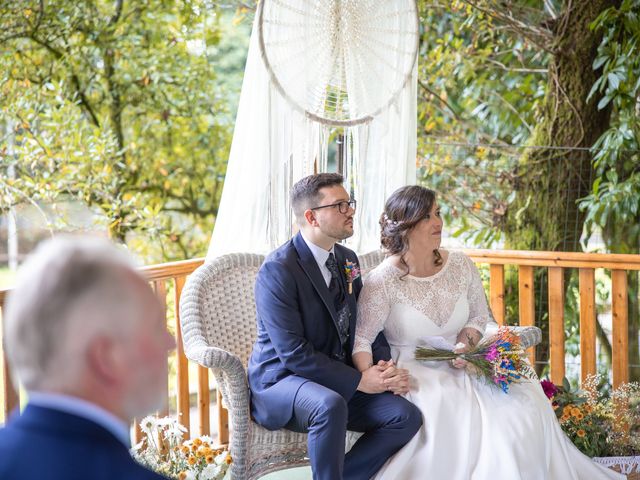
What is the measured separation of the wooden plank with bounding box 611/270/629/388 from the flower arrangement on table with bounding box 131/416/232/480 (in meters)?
1.89

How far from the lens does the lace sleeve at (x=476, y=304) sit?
9.78 ft

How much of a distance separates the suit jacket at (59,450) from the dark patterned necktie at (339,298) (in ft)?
6.13

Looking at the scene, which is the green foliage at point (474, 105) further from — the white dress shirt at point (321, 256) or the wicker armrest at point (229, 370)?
the wicker armrest at point (229, 370)

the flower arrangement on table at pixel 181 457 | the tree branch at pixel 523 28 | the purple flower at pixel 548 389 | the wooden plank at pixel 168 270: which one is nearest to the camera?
the flower arrangement on table at pixel 181 457

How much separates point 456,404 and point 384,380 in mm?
245

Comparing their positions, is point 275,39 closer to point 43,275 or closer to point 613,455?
point 613,455

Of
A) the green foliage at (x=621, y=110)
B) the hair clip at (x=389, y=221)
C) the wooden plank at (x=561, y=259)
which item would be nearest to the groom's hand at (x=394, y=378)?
the hair clip at (x=389, y=221)

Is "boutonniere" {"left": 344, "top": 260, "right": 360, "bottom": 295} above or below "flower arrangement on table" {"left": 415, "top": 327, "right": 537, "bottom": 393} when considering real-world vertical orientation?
above

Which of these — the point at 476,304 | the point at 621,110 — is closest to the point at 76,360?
the point at 476,304

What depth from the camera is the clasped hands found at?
2.69 m

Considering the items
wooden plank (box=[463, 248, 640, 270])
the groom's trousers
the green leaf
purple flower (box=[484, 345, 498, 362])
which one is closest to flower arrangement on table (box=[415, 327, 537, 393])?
purple flower (box=[484, 345, 498, 362])

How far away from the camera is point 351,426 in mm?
2748

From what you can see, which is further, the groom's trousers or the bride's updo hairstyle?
the bride's updo hairstyle

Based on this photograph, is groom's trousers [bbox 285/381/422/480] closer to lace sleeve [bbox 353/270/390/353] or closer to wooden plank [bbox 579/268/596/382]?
lace sleeve [bbox 353/270/390/353]
